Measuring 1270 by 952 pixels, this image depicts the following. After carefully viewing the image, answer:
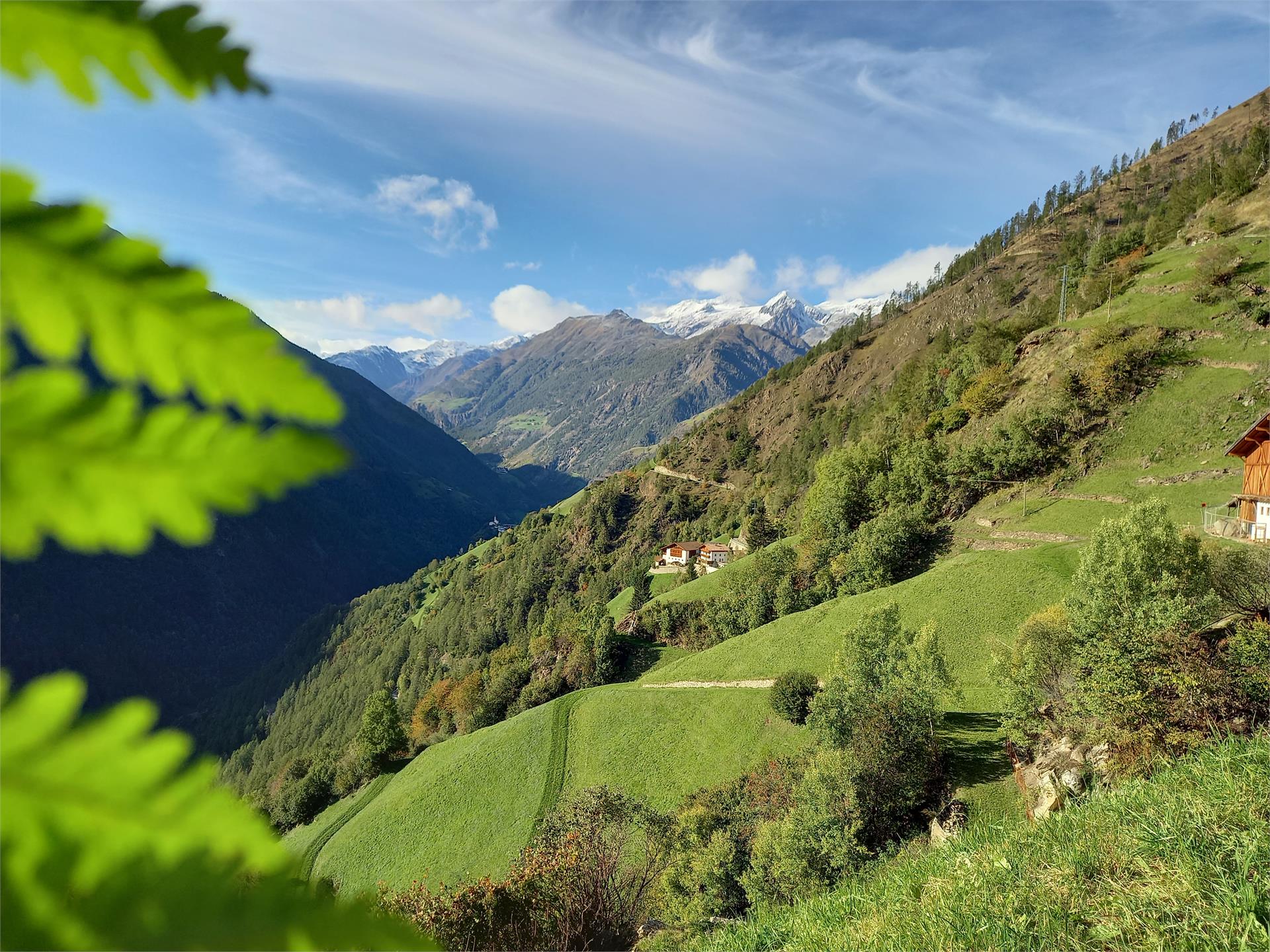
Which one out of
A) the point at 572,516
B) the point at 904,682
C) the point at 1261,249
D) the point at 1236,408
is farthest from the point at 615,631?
the point at 572,516

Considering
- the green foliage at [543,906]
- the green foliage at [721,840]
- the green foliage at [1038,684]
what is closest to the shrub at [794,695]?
the green foliage at [721,840]

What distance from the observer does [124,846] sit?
0.65m

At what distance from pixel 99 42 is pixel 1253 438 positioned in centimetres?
4510

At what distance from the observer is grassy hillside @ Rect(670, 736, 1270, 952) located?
16.7ft

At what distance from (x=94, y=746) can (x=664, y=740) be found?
4356 cm

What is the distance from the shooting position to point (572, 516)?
145250 mm

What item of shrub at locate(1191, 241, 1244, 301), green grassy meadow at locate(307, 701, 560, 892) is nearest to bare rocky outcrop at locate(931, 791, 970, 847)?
green grassy meadow at locate(307, 701, 560, 892)

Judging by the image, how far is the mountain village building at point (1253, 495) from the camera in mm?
31234

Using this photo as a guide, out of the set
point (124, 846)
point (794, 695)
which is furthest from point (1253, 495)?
point (124, 846)

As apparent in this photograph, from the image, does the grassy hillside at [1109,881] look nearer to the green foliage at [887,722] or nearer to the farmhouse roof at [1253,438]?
the green foliage at [887,722]

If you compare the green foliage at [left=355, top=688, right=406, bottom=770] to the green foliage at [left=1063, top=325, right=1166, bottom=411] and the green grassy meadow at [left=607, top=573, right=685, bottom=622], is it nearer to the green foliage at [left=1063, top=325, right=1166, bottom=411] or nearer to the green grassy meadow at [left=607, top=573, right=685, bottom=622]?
the green grassy meadow at [left=607, top=573, right=685, bottom=622]

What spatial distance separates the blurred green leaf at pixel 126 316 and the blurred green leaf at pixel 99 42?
0.16 metres

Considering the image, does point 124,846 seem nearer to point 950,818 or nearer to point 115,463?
point 115,463

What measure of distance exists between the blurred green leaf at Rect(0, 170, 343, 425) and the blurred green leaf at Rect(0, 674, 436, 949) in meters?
0.32
